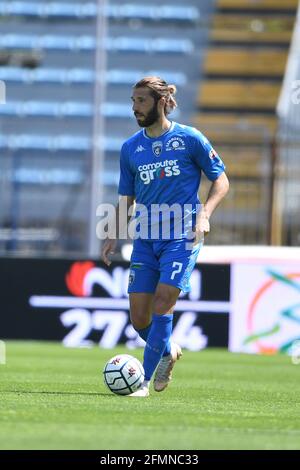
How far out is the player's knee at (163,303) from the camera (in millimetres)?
7449

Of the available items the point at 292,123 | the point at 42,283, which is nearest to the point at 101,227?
the point at 42,283

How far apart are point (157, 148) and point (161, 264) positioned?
0.84m

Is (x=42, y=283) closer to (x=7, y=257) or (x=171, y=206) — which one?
(x=7, y=257)

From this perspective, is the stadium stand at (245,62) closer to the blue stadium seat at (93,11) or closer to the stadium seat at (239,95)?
the stadium seat at (239,95)

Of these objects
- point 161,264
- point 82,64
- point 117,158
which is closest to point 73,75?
point 82,64

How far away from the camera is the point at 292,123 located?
21.4 metres

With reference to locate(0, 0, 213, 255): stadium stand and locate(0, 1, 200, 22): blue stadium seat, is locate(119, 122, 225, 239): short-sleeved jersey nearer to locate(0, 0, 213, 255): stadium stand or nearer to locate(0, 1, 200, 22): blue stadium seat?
locate(0, 0, 213, 255): stadium stand

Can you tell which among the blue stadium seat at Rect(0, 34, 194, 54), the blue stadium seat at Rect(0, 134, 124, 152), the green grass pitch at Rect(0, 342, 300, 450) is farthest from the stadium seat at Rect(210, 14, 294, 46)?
the green grass pitch at Rect(0, 342, 300, 450)

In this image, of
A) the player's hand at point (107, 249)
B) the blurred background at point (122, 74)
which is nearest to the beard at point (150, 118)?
the player's hand at point (107, 249)

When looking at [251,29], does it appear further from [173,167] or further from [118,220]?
[173,167]

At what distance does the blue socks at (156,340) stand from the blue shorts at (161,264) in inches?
10.0

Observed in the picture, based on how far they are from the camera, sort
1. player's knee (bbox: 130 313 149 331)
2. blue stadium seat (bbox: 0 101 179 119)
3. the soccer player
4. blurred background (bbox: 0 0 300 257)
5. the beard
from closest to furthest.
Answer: the soccer player
the beard
player's knee (bbox: 130 313 149 331)
blurred background (bbox: 0 0 300 257)
blue stadium seat (bbox: 0 101 179 119)

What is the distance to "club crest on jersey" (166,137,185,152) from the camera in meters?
7.66

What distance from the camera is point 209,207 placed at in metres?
7.55
